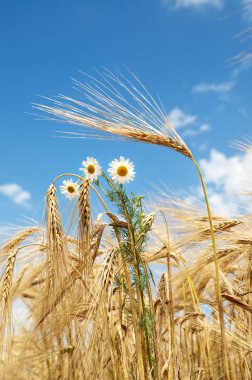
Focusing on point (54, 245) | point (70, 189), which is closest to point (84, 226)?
point (54, 245)

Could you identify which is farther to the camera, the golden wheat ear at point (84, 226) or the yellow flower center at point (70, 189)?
the yellow flower center at point (70, 189)

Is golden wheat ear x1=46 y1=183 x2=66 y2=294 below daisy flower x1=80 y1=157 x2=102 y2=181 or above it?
below

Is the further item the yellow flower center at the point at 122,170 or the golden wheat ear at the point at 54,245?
the yellow flower center at the point at 122,170

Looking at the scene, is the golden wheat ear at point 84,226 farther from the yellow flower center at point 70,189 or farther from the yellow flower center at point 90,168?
the yellow flower center at point 70,189

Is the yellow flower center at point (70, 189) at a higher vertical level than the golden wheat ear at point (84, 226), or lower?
higher

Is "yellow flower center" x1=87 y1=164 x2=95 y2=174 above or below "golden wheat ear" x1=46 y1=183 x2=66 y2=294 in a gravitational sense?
above

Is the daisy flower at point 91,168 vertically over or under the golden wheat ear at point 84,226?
over

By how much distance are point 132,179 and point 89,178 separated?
20 centimetres

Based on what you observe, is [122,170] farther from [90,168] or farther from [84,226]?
[84,226]

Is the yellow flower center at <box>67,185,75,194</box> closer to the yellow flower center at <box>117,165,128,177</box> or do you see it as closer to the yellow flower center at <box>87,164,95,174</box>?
the yellow flower center at <box>87,164,95,174</box>

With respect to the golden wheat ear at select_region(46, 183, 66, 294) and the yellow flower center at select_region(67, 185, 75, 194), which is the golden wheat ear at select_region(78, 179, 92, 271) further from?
the yellow flower center at select_region(67, 185, 75, 194)

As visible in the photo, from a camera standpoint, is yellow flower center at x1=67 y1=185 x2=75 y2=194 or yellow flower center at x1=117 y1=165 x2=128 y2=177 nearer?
yellow flower center at x1=117 y1=165 x2=128 y2=177

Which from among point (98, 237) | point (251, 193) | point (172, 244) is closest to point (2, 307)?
point (98, 237)

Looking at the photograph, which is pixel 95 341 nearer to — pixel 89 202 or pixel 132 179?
pixel 89 202
